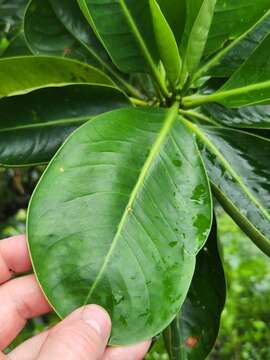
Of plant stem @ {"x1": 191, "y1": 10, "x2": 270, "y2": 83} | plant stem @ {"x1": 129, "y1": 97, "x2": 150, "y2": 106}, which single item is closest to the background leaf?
plant stem @ {"x1": 129, "y1": 97, "x2": 150, "y2": 106}

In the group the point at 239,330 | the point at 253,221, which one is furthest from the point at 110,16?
the point at 239,330

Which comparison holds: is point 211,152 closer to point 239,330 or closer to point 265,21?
point 265,21

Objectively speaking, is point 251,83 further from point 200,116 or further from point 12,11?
point 12,11

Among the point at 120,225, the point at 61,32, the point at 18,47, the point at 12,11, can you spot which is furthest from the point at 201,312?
the point at 12,11

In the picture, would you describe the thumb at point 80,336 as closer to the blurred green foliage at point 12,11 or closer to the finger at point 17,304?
the finger at point 17,304

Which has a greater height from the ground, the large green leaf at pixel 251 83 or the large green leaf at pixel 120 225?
the large green leaf at pixel 251 83

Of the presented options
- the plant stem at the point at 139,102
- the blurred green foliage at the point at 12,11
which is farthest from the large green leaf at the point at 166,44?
the blurred green foliage at the point at 12,11

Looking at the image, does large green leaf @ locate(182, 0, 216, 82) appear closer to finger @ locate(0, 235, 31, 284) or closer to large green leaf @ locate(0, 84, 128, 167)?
large green leaf @ locate(0, 84, 128, 167)
